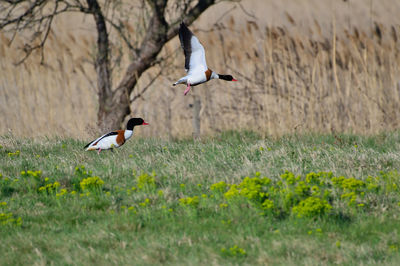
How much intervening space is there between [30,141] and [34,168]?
5.77 ft

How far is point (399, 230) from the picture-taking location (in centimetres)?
457

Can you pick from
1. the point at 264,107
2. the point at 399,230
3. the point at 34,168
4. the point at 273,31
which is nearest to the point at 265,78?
the point at 264,107

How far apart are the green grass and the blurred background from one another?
90.7 inches

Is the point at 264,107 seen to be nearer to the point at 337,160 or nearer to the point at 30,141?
the point at 337,160

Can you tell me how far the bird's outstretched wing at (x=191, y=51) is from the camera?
19.3 ft

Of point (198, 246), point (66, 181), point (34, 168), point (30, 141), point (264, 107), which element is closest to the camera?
point (198, 246)

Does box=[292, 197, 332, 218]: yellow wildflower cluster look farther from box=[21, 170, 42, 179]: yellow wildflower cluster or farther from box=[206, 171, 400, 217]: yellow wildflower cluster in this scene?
box=[21, 170, 42, 179]: yellow wildflower cluster

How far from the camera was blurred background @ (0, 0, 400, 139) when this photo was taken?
925 centimetres

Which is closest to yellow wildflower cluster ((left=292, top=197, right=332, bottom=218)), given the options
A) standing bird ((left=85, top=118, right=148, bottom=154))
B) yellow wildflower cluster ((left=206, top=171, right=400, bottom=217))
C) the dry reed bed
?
yellow wildflower cluster ((left=206, top=171, right=400, bottom=217))

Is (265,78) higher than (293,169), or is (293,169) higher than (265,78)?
(265,78)

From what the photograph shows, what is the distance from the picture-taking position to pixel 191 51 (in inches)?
234

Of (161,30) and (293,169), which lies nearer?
(293,169)

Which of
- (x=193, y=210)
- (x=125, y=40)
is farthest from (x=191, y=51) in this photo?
(x=125, y=40)

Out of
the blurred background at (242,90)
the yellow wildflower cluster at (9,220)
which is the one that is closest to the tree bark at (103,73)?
the blurred background at (242,90)
